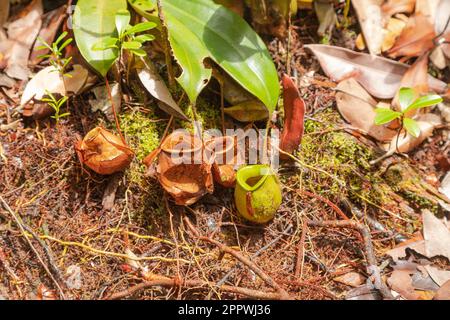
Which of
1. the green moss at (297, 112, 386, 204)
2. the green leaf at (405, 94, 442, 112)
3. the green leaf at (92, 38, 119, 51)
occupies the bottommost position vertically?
the green moss at (297, 112, 386, 204)

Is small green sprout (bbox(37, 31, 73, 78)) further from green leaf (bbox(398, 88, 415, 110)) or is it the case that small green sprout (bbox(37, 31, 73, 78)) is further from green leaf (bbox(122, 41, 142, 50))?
green leaf (bbox(398, 88, 415, 110))

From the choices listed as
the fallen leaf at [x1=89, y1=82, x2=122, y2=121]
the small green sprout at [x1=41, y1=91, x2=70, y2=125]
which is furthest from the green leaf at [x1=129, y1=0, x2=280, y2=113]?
the small green sprout at [x1=41, y1=91, x2=70, y2=125]

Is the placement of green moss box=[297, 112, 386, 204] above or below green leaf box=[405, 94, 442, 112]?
below

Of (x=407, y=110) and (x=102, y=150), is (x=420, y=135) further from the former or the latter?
(x=102, y=150)

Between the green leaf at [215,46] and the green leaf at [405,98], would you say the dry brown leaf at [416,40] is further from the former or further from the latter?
the green leaf at [215,46]

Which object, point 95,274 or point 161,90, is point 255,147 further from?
point 95,274
